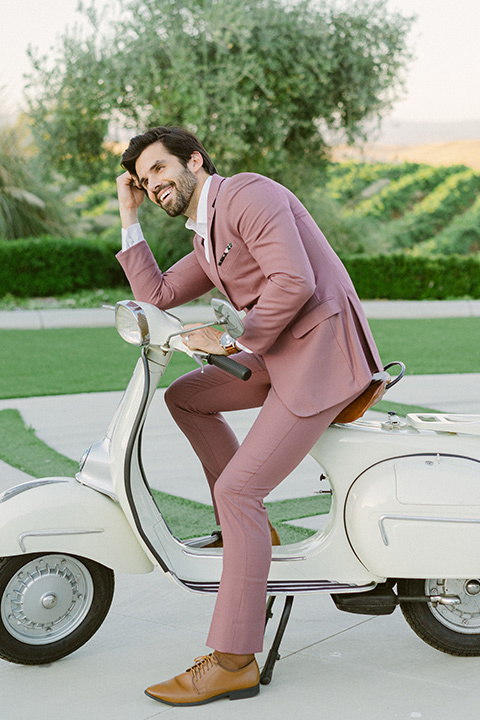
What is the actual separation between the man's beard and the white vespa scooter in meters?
0.34

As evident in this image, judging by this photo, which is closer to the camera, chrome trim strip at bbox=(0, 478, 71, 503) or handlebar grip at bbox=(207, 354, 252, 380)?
handlebar grip at bbox=(207, 354, 252, 380)

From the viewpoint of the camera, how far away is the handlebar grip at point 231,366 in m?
2.18

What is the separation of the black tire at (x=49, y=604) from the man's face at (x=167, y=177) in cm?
107

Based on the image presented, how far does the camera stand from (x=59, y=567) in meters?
2.49

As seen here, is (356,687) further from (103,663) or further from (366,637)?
(103,663)

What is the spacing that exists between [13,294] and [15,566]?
14265 mm

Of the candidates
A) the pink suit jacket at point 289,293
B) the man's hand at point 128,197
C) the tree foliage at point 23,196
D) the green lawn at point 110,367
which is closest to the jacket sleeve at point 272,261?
the pink suit jacket at point 289,293

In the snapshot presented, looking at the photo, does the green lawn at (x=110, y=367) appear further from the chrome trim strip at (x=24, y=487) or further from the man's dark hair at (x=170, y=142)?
the man's dark hair at (x=170, y=142)

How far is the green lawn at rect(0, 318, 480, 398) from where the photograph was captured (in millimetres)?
7547

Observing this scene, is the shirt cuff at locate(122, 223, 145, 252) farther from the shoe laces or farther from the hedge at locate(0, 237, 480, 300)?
the hedge at locate(0, 237, 480, 300)

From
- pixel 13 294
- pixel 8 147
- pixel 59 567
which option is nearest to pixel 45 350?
pixel 13 294

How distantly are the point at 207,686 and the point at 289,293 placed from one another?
106 cm

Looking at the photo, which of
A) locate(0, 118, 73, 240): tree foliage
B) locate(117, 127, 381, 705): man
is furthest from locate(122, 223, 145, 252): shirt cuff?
locate(0, 118, 73, 240): tree foliage

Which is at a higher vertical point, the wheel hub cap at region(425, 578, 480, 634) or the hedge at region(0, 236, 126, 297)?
the wheel hub cap at region(425, 578, 480, 634)
